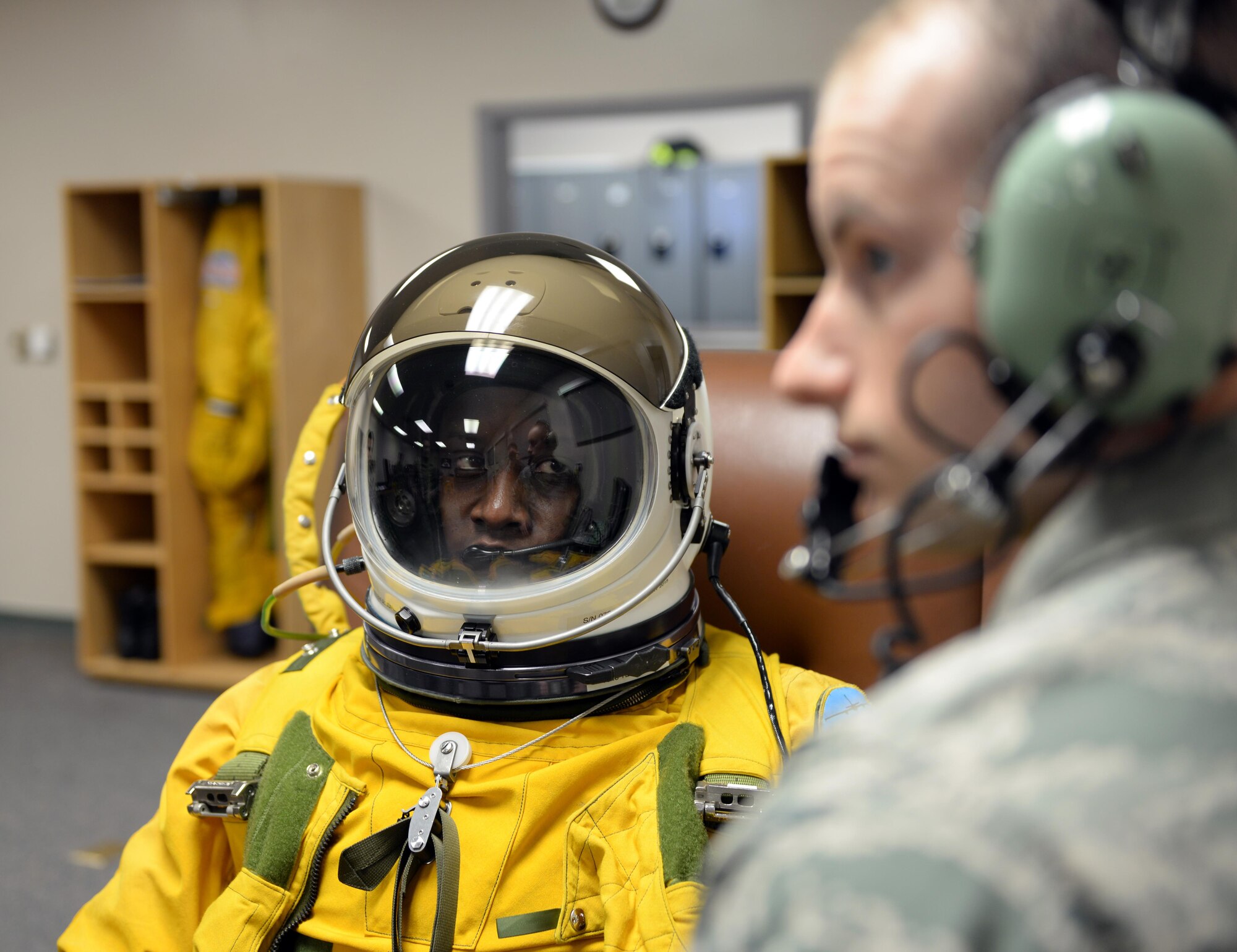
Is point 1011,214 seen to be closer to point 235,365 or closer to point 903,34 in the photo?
point 903,34

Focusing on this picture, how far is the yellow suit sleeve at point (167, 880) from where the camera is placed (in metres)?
1.17

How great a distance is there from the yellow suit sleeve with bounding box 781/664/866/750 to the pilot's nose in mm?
332

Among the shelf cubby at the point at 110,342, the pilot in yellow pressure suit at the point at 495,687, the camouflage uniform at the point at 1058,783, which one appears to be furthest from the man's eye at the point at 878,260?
the shelf cubby at the point at 110,342

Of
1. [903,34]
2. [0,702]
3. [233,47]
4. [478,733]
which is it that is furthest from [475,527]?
[233,47]

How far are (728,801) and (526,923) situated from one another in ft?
0.72

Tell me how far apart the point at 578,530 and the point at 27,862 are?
1.98 metres

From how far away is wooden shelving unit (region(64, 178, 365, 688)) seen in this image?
351cm

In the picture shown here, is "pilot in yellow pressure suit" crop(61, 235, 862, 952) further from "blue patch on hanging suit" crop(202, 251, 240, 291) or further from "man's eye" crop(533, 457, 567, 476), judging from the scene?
"blue patch on hanging suit" crop(202, 251, 240, 291)

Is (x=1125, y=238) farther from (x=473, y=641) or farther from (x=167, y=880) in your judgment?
(x=167, y=880)

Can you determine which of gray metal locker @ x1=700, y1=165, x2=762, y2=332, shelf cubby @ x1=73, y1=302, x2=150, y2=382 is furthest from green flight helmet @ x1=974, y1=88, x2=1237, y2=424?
gray metal locker @ x1=700, y1=165, x2=762, y2=332

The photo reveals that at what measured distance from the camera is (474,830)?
1097 mm

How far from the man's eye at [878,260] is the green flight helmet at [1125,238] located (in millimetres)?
56

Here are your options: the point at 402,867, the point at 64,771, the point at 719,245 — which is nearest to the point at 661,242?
the point at 719,245

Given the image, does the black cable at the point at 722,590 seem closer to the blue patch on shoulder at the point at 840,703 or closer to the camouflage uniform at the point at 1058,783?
the blue patch on shoulder at the point at 840,703
